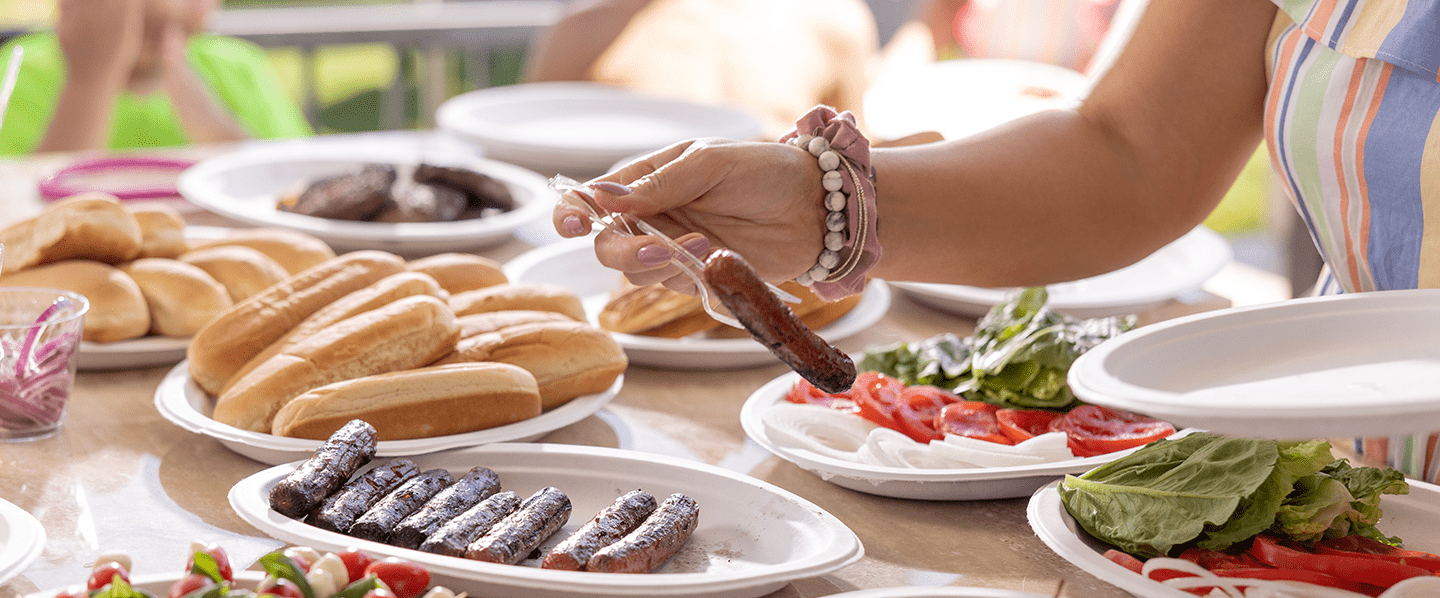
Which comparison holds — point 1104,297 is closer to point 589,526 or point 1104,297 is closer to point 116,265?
point 589,526

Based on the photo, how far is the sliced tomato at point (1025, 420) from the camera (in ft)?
5.73

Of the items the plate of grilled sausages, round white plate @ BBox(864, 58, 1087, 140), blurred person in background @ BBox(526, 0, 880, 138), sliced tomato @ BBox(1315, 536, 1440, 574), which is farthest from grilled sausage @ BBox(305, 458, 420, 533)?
blurred person in background @ BBox(526, 0, 880, 138)

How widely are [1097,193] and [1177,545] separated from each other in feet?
2.58

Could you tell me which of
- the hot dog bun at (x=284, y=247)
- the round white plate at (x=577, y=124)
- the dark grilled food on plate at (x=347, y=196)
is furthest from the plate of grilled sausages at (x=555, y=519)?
the round white plate at (x=577, y=124)

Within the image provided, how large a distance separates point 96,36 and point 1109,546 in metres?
4.10

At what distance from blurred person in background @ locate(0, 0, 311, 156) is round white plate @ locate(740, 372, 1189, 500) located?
3603 millimetres

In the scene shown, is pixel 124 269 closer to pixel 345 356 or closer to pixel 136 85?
pixel 345 356

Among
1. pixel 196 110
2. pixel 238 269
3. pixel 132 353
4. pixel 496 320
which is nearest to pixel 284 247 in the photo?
pixel 238 269

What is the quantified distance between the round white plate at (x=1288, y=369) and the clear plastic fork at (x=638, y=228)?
0.51 m

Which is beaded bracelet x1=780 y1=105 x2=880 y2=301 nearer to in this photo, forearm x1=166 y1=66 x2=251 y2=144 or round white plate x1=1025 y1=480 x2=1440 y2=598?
round white plate x1=1025 y1=480 x2=1440 y2=598

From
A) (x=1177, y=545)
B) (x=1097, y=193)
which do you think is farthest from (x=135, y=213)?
(x=1177, y=545)

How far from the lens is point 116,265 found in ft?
7.04

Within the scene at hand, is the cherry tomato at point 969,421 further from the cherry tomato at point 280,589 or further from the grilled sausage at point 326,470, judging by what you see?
the cherry tomato at point 280,589

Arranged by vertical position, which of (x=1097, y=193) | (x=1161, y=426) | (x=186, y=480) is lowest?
(x=186, y=480)
